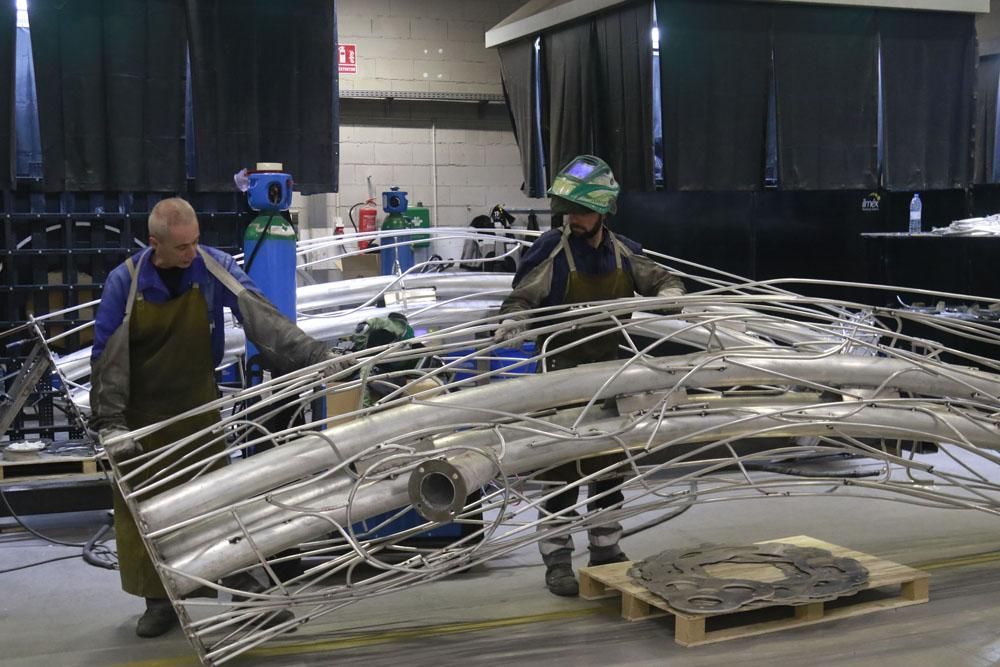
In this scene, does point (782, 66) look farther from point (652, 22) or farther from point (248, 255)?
point (248, 255)

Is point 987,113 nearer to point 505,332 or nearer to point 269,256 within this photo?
point 269,256

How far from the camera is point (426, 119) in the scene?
11711 mm

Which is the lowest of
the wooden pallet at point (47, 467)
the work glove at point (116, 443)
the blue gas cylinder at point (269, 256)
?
the wooden pallet at point (47, 467)

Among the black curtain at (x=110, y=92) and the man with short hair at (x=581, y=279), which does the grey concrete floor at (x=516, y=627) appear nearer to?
the man with short hair at (x=581, y=279)

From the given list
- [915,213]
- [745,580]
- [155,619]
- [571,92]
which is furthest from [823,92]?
[155,619]

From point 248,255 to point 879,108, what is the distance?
575 cm

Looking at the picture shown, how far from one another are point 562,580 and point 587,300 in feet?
3.45

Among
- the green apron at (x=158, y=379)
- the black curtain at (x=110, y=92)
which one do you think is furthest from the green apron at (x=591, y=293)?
the black curtain at (x=110, y=92)

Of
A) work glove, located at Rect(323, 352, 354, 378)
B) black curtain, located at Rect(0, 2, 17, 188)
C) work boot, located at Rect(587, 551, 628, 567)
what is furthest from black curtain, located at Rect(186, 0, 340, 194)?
work boot, located at Rect(587, 551, 628, 567)

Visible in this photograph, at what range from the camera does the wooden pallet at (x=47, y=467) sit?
16.9 ft

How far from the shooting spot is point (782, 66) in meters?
8.16

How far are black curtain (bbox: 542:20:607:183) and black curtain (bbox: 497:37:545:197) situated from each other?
0.34m

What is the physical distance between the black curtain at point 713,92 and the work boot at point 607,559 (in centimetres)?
425

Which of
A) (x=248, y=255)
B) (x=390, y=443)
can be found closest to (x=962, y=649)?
(x=390, y=443)
